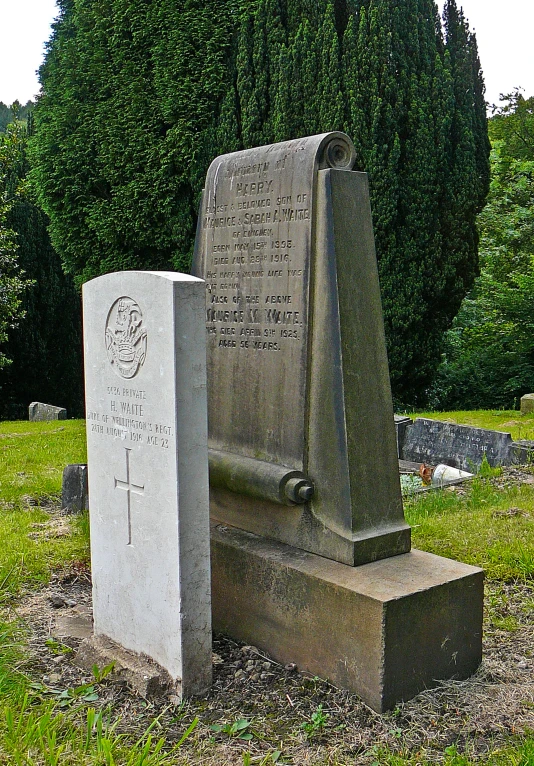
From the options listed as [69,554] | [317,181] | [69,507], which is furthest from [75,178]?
[317,181]

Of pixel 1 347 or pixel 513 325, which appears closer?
pixel 513 325

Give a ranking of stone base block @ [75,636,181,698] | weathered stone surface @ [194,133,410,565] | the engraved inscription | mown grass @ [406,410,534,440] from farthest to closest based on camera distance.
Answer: mown grass @ [406,410,534,440] → weathered stone surface @ [194,133,410,565] → the engraved inscription → stone base block @ [75,636,181,698]

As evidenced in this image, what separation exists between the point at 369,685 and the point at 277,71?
30.6ft

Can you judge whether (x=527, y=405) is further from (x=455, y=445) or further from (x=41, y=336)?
(x=41, y=336)

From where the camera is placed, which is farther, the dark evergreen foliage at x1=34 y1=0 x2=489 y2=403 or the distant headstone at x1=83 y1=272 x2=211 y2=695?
the dark evergreen foliage at x1=34 y1=0 x2=489 y2=403

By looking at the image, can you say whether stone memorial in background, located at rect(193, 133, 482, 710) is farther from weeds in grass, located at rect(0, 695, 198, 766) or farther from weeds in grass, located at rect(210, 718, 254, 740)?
weeds in grass, located at rect(0, 695, 198, 766)

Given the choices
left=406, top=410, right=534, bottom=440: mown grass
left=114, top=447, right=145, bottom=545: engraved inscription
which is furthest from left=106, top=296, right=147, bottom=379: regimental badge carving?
left=406, top=410, right=534, bottom=440: mown grass

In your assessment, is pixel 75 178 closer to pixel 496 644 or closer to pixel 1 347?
pixel 1 347

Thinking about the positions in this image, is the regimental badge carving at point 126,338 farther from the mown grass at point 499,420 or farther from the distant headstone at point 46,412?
the distant headstone at point 46,412

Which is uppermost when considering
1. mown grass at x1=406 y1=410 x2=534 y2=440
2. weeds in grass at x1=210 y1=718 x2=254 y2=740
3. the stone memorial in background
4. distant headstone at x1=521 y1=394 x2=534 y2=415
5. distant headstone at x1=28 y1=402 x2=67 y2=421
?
the stone memorial in background

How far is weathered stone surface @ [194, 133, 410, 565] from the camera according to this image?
11.3 feet

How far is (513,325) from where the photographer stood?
1333 cm

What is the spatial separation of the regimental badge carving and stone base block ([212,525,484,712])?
1.05 m

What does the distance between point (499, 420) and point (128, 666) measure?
7477mm
